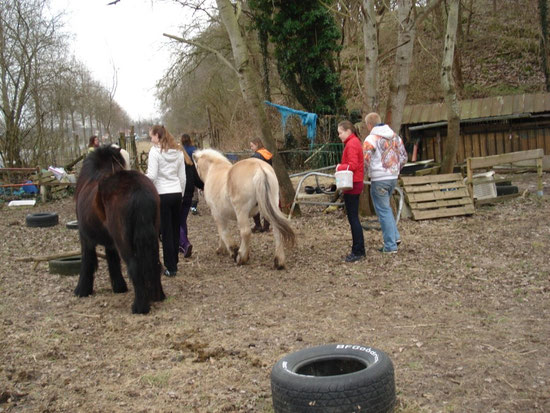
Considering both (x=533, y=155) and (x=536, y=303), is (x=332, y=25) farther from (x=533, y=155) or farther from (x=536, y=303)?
(x=536, y=303)

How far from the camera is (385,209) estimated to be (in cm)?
793

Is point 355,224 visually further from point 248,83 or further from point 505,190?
point 505,190

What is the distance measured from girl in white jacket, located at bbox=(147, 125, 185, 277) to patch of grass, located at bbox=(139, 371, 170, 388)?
10.1 ft

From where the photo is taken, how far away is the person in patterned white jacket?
784 cm

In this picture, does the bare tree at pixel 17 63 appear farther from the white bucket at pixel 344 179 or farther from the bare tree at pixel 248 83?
the white bucket at pixel 344 179

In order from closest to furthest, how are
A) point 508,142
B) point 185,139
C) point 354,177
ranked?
1. point 354,177
2. point 185,139
3. point 508,142

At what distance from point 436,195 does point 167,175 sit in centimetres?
577

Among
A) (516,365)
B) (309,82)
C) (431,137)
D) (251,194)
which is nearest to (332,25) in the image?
(309,82)

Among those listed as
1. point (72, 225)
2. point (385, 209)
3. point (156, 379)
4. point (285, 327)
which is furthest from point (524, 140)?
Answer: point (156, 379)

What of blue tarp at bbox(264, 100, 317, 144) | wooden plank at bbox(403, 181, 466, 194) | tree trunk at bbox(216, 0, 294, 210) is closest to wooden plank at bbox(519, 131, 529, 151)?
blue tarp at bbox(264, 100, 317, 144)

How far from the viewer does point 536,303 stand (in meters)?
5.41

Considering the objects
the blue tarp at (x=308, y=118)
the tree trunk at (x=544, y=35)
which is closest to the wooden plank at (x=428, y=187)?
the blue tarp at (x=308, y=118)

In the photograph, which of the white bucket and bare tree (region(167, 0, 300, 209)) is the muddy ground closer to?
the white bucket

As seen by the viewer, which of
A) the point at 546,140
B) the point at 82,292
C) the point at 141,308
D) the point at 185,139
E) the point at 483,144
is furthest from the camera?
the point at 483,144
